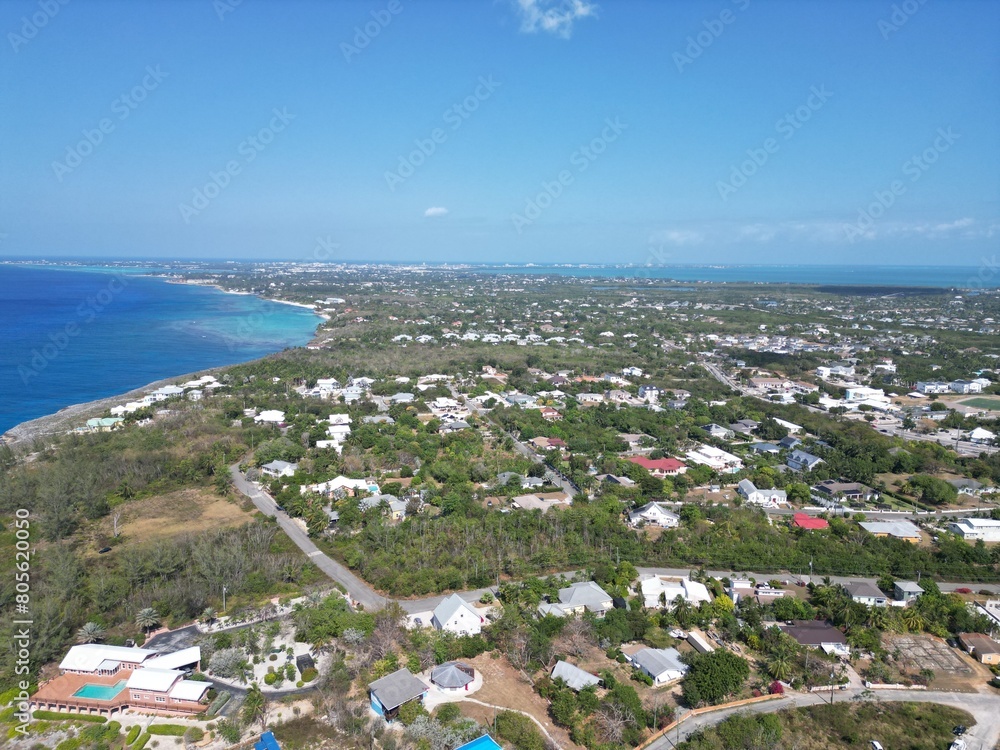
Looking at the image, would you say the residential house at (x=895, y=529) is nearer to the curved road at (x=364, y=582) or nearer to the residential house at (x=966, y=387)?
the curved road at (x=364, y=582)

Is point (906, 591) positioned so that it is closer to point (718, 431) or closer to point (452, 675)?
point (452, 675)

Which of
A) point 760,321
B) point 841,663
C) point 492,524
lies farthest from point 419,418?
point 760,321

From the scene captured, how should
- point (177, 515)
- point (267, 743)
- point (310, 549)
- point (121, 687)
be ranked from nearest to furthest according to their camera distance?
point (267, 743) < point (121, 687) < point (310, 549) < point (177, 515)

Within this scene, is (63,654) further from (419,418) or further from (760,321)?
(760,321)

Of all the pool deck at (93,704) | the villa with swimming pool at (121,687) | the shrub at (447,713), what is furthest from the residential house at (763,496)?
the pool deck at (93,704)

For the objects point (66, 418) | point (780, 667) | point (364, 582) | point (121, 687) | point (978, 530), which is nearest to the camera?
point (121, 687)

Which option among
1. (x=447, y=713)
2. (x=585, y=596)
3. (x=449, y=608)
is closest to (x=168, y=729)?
(x=447, y=713)
